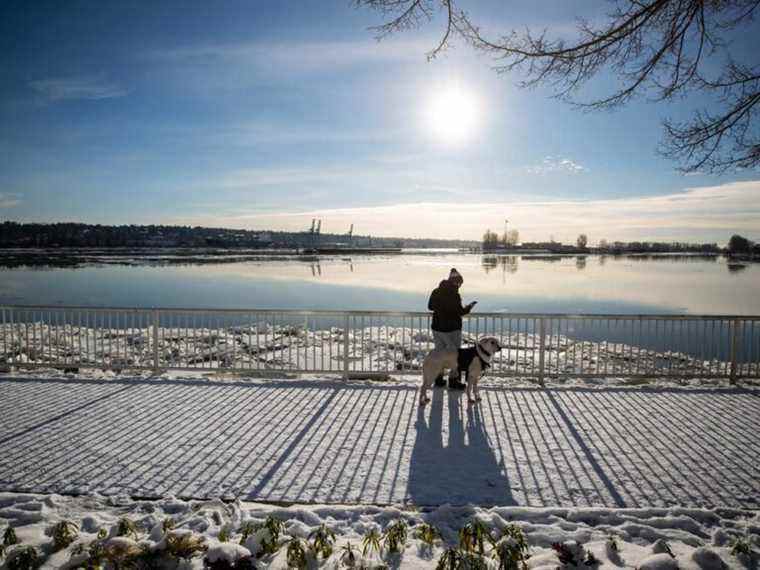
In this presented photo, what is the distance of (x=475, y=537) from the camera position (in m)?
3.12

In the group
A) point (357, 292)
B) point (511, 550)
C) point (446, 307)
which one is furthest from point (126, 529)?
point (357, 292)

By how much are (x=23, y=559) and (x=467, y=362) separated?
507cm

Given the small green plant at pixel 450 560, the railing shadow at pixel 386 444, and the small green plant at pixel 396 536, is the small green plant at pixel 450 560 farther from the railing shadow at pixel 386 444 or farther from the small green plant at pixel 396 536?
the railing shadow at pixel 386 444

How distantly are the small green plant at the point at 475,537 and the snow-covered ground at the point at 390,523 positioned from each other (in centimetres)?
10

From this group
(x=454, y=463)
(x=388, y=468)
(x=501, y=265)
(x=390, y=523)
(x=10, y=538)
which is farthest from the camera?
A: (x=501, y=265)

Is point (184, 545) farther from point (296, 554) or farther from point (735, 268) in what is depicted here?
point (735, 268)

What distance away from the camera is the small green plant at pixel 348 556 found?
9.67ft

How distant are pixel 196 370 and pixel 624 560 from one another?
6.99 m

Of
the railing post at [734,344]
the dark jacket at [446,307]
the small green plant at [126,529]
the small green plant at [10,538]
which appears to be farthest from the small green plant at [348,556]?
the railing post at [734,344]

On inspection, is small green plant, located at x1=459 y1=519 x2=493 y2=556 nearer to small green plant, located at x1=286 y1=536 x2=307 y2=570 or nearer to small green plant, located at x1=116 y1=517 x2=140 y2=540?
small green plant, located at x1=286 y1=536 x2=307 y2=570

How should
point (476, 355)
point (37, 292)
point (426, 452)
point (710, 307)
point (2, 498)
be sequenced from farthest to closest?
point (37, 292), point (710, 307), point (476, 355), point (426, 452), point (2, 498)

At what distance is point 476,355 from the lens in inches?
253

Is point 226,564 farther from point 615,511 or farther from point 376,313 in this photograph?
point 376,313

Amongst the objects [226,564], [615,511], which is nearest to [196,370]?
[226,564]
